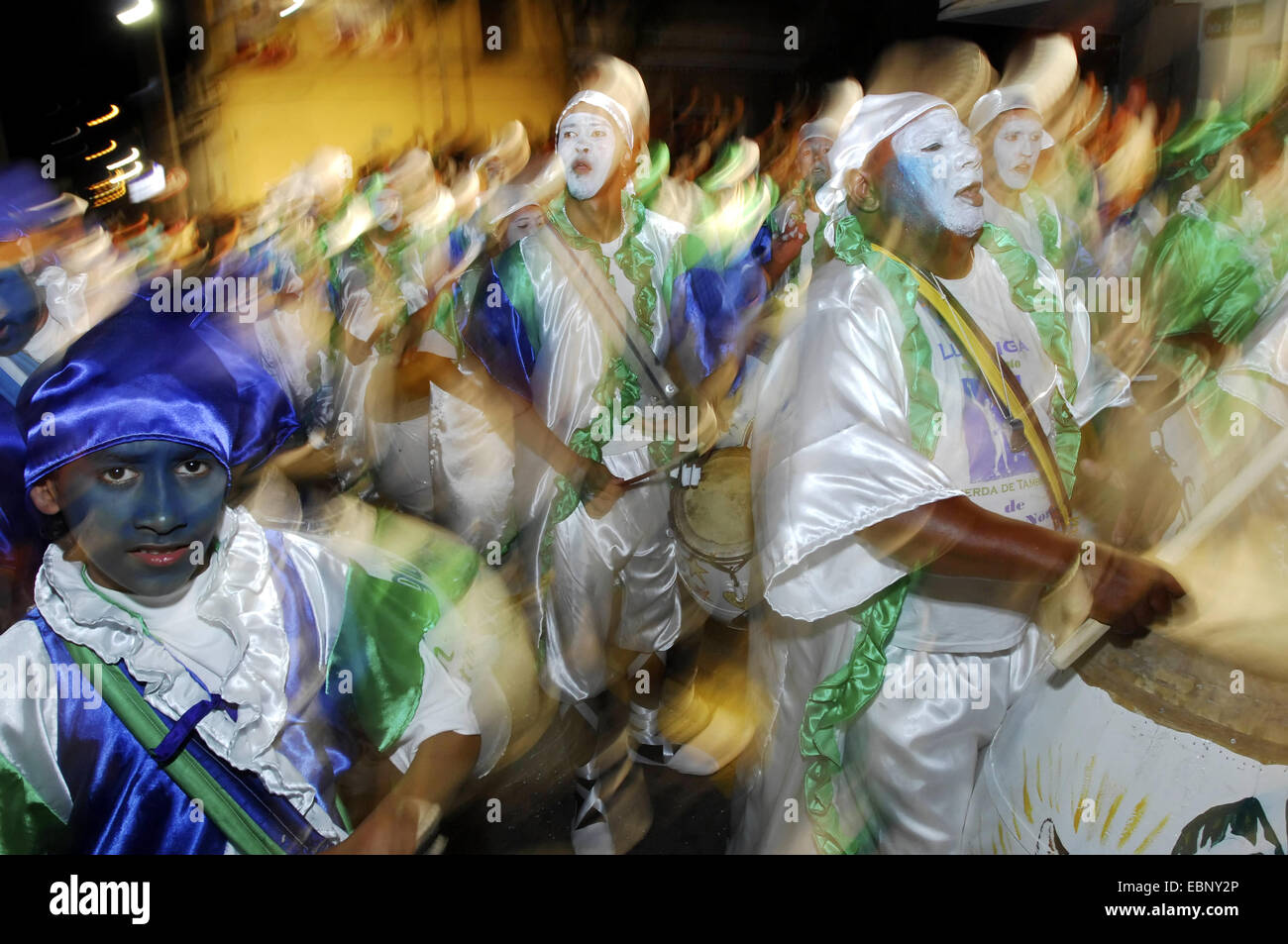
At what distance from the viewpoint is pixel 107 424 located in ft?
4.90

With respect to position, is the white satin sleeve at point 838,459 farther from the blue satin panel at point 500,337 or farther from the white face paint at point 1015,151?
the white face paint at point 1015,151

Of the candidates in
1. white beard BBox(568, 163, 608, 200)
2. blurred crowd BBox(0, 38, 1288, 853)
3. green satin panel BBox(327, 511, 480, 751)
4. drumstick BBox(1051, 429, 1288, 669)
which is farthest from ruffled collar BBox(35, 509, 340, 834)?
white beard BBox(568, 163, 608, 200)

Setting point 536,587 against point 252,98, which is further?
point 252,98

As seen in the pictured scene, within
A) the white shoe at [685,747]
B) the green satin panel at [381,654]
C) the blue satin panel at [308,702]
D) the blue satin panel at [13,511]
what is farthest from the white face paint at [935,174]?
the blue satin panel at [13,511]

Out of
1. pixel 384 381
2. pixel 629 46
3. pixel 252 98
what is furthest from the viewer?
pixel 252 98

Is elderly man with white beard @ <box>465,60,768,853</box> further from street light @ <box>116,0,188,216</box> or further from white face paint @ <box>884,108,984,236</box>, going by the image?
street light @ <box>116,0,188,216</box>

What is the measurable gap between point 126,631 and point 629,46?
12.9 feet

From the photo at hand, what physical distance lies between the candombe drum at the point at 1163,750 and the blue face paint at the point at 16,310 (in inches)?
95.5

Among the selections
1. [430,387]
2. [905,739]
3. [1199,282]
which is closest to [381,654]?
[905,739]

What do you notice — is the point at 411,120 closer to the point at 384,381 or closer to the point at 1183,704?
the point at 384,381

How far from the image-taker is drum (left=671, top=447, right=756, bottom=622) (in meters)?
3.06

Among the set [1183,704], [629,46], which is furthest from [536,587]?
[629,46]

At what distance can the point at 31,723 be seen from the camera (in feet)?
5.15

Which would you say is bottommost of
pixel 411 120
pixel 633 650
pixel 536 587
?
pixel 633 650
